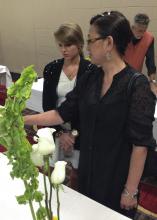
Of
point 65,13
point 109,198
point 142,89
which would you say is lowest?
point 109,198

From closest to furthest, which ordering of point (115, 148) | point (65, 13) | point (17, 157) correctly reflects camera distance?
point (17, 157)
point (115, 148)
point (65, 13)

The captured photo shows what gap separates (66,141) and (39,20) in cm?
351

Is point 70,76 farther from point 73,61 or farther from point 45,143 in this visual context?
point 45,143

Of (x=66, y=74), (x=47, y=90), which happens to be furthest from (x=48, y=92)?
(x=66, y=74)

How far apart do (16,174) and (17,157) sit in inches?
1.7

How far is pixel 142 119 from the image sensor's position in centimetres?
108

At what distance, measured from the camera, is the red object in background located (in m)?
2.11

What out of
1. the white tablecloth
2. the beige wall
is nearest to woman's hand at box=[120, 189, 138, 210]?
the white tablecloth

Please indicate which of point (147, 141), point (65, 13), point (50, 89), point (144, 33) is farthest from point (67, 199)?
point (65, 13)

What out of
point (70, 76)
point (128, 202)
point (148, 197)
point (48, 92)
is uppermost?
point (70, 76)

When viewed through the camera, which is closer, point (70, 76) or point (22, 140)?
point (22, 140)

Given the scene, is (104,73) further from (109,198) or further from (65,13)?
(65,13)

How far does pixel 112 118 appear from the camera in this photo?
3.73ft

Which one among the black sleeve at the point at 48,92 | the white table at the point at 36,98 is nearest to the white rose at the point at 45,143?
the black sleeve at the point at 48,92
